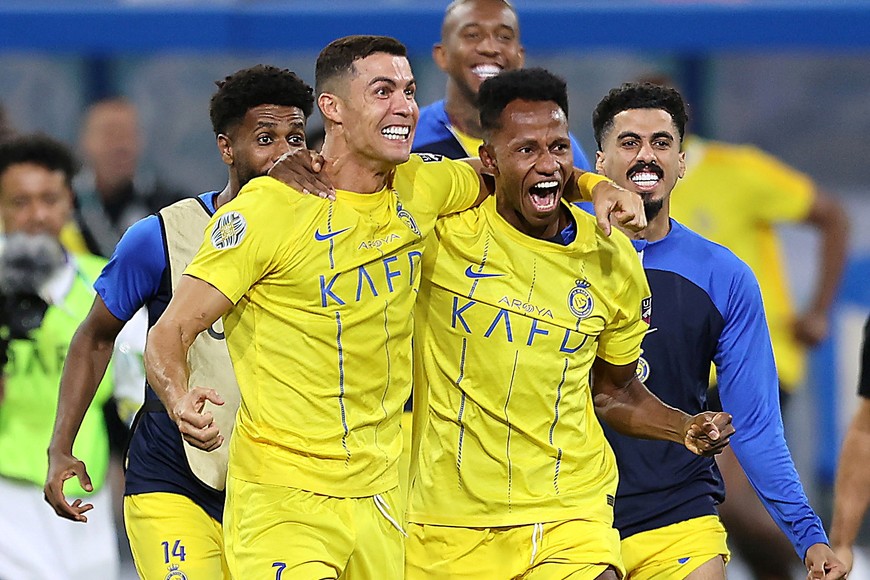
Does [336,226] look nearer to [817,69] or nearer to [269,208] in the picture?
[269,208]

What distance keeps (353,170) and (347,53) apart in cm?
32

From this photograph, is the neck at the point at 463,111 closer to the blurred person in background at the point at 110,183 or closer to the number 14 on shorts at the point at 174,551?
the number 14 on shorts at the point at 174,551

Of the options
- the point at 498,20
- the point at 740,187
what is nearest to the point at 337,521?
the point at 498,20

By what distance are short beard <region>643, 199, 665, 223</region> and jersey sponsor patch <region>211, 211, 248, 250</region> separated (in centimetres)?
146

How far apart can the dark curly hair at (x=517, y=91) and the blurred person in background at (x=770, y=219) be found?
428cm

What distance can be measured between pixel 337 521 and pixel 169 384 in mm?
609

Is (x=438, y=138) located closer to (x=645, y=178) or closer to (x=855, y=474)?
(x=645, y=178)

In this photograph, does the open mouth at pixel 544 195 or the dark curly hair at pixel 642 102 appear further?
the dark curly hair at pixel 642 102

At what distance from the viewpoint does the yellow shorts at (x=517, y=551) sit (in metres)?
4.52

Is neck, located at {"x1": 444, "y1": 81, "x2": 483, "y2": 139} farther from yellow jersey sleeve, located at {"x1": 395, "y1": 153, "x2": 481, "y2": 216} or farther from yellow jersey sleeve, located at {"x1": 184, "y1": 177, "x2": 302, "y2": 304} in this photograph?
yellow jersey sleeve, located at {"x1": 184, "y1": 177, "x2": 302, "y2": 304}

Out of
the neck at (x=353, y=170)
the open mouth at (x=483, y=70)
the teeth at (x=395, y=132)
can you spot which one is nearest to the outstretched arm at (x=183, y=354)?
the neck at (x=353, y=170)

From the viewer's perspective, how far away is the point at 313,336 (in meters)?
4.29

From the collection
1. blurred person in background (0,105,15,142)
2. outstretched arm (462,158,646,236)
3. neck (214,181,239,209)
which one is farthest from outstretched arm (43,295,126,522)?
blurred person in background (0,105,15,142)

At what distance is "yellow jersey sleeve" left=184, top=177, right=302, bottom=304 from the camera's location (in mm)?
4125
